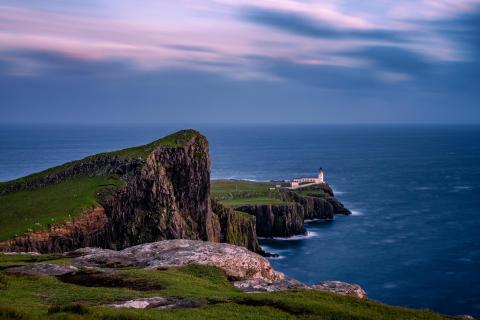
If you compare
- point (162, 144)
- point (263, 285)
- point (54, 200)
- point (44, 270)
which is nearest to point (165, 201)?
point (162, 144)

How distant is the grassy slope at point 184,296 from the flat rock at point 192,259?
495cm

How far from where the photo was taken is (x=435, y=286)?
87.6 meters

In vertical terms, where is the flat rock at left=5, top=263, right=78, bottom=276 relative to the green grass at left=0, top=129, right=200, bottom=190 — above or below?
below

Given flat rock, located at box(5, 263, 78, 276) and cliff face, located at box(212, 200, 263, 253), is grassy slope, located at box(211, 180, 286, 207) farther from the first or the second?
flat rock, located at box(5, 263, 78, 276)

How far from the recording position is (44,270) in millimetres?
33438

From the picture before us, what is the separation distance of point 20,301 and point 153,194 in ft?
179

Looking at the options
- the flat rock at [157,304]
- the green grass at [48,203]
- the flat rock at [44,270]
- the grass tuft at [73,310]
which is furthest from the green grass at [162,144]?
the grass tuft at [73,310]

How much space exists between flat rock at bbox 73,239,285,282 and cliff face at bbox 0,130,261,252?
89.0 feet

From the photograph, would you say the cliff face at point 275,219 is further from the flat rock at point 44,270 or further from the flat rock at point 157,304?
the flat rock at point 157,304

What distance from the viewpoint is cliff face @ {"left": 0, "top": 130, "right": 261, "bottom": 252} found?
70312mm

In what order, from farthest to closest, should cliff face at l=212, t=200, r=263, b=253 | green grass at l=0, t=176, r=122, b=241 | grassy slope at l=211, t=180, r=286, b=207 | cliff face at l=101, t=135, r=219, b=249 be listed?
grassy slope at l=211, t=180, r=286, b=207 → cliff face at l=212, t=200, r=263, b=253 → cliff face at l=101, t=135, r=219, b=249 → green grass at l=0, t=176, r=122, b=241

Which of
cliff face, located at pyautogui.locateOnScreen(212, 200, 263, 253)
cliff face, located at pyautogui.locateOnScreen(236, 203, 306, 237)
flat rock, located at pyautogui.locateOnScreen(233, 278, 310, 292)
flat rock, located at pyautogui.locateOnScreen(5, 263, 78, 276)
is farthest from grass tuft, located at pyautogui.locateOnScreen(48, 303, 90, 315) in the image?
cliff face, located at pyautogui.locateOnScreen(236, 203, 306, 237)

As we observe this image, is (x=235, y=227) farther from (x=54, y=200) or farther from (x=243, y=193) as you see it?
(x=243, y=193)

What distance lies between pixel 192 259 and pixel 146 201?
4193 cm
